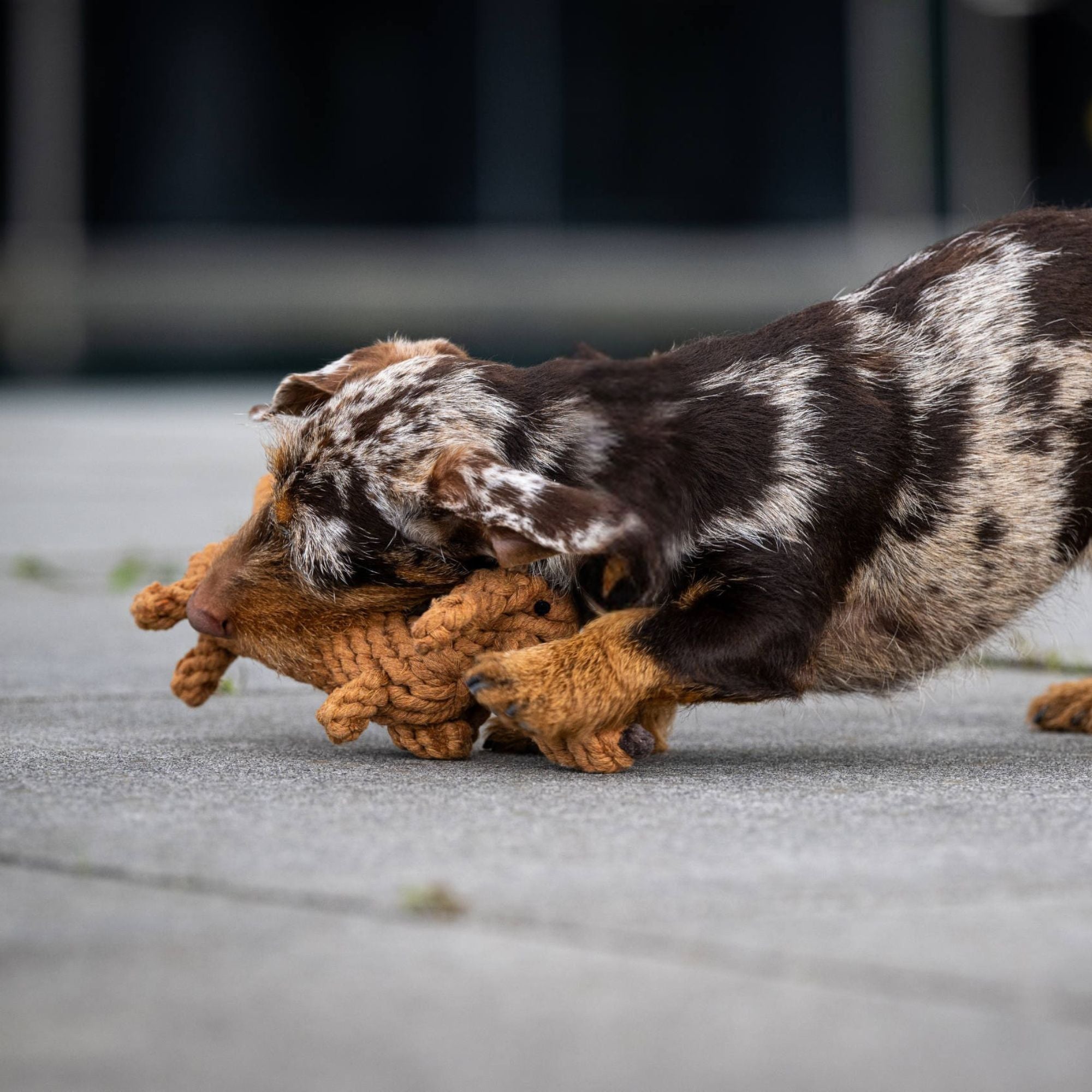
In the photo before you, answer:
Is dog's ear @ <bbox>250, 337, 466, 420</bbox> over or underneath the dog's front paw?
over

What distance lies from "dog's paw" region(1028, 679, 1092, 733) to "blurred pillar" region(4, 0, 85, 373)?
422 inches

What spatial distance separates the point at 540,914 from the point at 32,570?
5.06 metres

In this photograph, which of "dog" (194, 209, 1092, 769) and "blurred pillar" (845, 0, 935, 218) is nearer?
"dog" (194, 209, 1092, 769)

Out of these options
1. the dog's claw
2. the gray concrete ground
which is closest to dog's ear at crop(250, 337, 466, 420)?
the gray concrete ground

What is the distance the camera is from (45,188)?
13344mm

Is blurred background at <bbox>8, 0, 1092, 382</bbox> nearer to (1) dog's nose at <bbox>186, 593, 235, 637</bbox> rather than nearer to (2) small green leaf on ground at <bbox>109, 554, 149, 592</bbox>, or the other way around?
(2) small green leaf on ground at <bbox>109, 554, 149, 592</bbox>

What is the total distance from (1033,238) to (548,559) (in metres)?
1.35

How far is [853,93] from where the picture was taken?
14.5 metres

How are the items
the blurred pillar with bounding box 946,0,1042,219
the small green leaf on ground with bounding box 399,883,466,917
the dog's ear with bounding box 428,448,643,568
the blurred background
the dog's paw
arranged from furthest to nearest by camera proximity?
the blurred pillar with bounding box 946,0,1042,219 < the blurred background < the dog's paw < the dog's ear with bounding box 428,448,643,568 < the small green leaf on ground with bounding box 399,883,466,917

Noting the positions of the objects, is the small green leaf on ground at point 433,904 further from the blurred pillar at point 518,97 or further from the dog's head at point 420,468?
the blurred pillar at point 518,97

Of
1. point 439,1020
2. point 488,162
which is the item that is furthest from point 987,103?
point 439,1020

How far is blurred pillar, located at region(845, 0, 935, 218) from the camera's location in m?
14.5

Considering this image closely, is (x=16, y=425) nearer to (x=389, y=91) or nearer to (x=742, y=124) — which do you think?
(x=389, y=91)

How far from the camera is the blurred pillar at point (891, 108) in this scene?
14.5m
